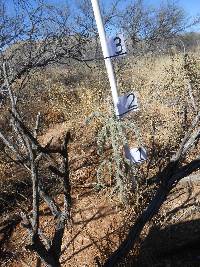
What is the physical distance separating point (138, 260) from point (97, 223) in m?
0.78

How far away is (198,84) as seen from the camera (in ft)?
27.5

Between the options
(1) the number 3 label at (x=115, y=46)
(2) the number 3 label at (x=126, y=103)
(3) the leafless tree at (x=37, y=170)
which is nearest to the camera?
(3) the leafless tree at (x=37, y=170)

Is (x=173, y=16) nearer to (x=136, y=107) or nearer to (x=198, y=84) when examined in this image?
(x=198, y=84)

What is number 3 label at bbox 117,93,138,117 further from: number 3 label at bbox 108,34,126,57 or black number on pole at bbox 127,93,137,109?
number 3 label at bbox 108,34,126,57

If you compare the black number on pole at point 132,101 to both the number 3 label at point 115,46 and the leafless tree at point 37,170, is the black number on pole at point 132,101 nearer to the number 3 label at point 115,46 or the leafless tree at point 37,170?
the number 3 label at point 115,46

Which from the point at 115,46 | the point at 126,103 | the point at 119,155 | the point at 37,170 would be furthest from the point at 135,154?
the point at 37,170

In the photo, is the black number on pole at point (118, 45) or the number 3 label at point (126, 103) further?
the number 3 label at point (126, 103)

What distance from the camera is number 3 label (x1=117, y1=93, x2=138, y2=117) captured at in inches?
167

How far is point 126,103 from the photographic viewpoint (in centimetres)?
430

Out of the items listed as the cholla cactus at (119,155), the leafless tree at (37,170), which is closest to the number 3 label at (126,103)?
the cholla cactus at (119,155)

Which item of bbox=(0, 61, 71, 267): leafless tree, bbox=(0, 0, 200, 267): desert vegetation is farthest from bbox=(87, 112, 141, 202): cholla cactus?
bbox=(0, 61, 71, 267): leafless tree

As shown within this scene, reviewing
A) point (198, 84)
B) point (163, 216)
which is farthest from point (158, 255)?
point (198, 84)

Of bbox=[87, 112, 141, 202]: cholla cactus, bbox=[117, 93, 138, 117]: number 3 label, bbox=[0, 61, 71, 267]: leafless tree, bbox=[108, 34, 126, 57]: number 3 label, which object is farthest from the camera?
bbox=[87, 112, 141, 202]: cholla cactus

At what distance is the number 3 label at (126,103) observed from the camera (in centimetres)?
Answer: 425
